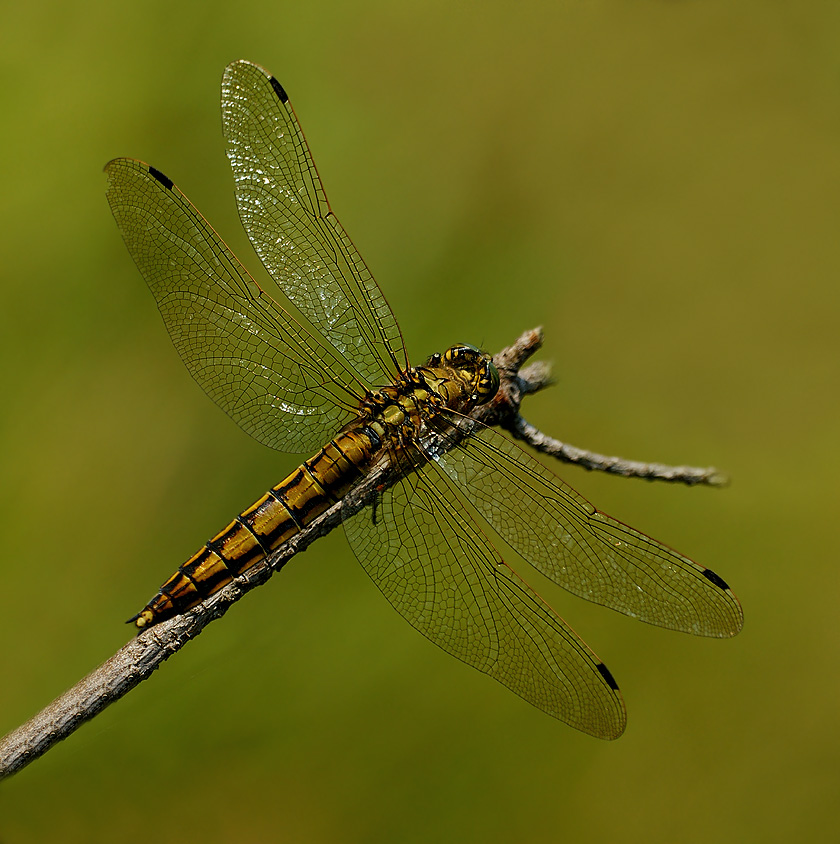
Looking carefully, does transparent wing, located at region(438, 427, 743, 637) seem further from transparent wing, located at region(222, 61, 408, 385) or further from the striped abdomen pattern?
transparent wing, located at region(222, 61, 408, 385)

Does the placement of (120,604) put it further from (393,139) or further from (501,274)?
(393,139)

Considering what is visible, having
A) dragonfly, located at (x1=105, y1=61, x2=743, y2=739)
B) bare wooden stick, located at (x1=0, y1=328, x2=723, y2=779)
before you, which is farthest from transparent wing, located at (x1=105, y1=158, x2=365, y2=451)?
bare wooden stick, located at (x1=0, y1=328, x2=723, y2=779)

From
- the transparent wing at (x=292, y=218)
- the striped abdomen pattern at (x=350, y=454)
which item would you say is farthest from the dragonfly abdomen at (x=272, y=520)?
the transparent wing at (x=292, y=218)

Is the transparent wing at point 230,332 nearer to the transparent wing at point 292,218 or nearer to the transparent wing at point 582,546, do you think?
the transparent wing at point 292,218

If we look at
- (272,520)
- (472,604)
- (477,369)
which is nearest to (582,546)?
(472,604)

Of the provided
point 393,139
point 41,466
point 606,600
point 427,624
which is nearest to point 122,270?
point 41,466

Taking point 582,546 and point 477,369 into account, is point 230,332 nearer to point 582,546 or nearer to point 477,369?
point 477,369
